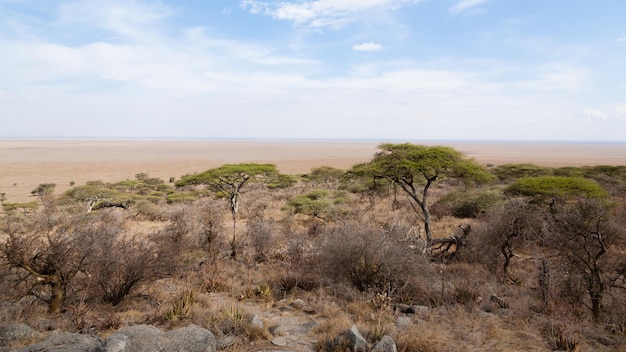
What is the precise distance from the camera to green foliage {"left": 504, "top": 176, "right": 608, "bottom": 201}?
12.6 metres

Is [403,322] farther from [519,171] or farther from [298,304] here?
[519,171]

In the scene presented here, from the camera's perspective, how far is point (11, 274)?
634cm

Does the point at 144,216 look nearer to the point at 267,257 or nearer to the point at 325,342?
the point at 267,257

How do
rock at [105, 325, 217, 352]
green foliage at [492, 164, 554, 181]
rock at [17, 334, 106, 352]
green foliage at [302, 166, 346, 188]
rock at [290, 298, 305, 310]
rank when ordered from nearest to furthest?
1. rock at [17, 334, 106, 352]
2. rock at [105, 325, 217, 352]
3. rock at [290, 298, 305, 310]
4. green foliage at [492, 164, 554, 181]
5. green foliage at [302, 166, 346, 188]

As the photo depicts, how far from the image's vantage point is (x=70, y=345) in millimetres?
4625

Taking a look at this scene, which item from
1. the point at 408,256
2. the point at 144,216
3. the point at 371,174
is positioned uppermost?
the point at 371,174

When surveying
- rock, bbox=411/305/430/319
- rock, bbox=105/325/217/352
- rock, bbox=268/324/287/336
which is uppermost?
rock, bbox=105/325/217/352

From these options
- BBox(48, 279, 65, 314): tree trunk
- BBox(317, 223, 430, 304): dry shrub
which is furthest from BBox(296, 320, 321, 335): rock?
BBox(48, 279, 65, 314): tree trunk

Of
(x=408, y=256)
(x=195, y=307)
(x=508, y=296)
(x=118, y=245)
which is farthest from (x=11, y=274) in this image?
(x=508, y=296)

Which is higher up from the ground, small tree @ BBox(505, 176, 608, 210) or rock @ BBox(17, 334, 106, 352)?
small tree @ BBox(505, 176, 608, 210)

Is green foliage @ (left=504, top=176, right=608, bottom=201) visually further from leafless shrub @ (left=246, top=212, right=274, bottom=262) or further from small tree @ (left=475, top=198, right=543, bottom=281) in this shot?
leafless shrub @ (left=246, top=212, right=274, bottom=262)

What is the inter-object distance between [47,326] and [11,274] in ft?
4.43

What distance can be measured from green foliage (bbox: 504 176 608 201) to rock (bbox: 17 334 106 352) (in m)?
13.9

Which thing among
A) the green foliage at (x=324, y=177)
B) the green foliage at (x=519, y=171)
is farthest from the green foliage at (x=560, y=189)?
the green foliage at (x=324, y=177)
